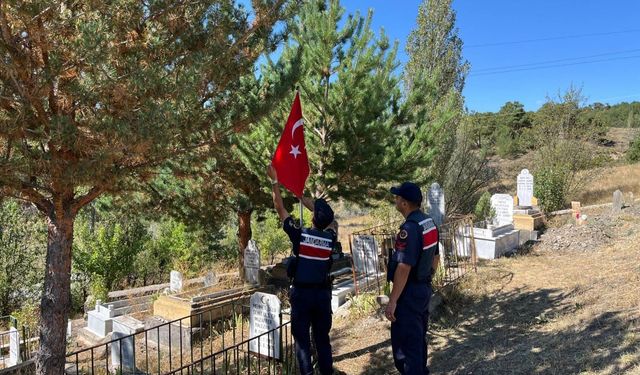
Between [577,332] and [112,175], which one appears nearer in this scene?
[112,175]

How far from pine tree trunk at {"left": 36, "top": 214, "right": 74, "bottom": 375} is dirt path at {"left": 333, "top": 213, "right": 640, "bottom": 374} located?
296cm

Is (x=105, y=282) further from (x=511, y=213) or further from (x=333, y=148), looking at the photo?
(x=511, y=213)

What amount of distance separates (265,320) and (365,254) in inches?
156

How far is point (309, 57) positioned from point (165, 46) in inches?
187

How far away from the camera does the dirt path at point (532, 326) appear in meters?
4.33

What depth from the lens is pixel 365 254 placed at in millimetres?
9055

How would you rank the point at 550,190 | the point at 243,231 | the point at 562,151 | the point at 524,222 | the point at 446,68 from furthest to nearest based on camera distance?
the point at 562,151 → the point at 550,190 → the point at 446,68 → the point at 524,222 → the point at 243,231

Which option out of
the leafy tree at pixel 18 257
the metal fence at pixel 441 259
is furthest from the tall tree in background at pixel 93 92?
the leafy tree at pixel 18 257

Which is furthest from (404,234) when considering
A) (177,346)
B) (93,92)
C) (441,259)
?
(177,346)

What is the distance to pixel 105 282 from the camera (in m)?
15.1

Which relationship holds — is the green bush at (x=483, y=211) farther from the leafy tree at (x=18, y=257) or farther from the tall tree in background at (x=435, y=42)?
the leafy tree at (x=18, y=257)

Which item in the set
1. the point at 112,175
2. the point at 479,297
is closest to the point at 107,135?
the point at 112,175

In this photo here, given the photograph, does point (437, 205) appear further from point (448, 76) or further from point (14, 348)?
point (14, 348)

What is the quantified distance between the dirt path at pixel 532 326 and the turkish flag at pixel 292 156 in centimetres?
225
